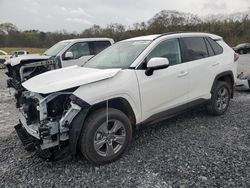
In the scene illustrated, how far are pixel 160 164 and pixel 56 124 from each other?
5.03 feet

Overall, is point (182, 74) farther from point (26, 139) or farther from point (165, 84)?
point (26, 139)

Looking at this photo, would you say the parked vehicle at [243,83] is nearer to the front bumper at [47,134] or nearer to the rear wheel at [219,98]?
the rear wheel at [219,98]

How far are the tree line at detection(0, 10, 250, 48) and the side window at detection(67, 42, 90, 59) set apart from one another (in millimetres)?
22174

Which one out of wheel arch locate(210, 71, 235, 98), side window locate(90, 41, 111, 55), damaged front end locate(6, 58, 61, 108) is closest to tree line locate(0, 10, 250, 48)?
side window locate(90, 41, 111, 55)

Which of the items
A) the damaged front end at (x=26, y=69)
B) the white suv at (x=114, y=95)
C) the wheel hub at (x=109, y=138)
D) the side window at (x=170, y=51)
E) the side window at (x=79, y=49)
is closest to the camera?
the white suv at (x=114, y=95)

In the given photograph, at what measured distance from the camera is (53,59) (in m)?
8.01

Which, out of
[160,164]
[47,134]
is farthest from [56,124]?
[160,164]

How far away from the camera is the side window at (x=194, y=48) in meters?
4.75

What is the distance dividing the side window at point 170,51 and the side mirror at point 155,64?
1.19 feet

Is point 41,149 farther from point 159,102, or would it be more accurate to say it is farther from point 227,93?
point 227,93

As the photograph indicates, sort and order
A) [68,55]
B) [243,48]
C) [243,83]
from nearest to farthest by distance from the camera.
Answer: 1. [243,83]
2. [68,55]
3. [243,48]

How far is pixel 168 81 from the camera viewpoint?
4.21m

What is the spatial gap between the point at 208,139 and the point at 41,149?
271 centimetres

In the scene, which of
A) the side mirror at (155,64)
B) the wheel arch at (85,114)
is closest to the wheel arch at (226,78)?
the side mirror at (155,64)
